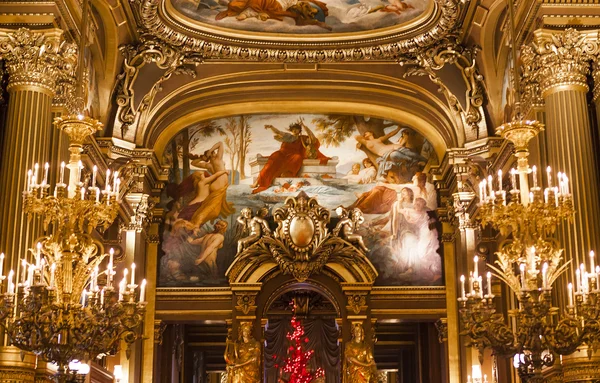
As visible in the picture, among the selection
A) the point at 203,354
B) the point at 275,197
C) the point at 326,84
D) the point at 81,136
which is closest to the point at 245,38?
the point at 326,84

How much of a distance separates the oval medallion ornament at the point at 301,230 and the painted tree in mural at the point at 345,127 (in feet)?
7.00

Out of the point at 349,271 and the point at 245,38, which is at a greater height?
the point at 245,38

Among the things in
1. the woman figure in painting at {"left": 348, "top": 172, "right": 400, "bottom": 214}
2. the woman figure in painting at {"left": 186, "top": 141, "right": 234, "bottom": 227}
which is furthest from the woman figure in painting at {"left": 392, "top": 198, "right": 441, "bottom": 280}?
the woman figure in painting at {"left": 186, "top": 141, "right": 234, "bottom": 227}

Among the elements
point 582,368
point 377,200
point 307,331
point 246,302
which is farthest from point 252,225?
point 582,368

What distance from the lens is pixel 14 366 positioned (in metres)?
11.0

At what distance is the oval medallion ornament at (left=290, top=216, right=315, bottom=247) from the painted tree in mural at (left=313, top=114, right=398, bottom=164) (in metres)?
2.13

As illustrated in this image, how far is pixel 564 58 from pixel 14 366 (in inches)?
338

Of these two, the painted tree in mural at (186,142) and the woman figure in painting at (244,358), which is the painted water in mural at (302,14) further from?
the woman figure in painting at (244,358)

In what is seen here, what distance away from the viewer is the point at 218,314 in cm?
1919

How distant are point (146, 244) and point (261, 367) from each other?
12.1ft

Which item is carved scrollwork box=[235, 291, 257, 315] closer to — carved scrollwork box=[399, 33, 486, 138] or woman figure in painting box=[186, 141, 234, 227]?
woman figure in painting box=[186, 141, 234, 227]

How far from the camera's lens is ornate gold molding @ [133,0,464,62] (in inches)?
692

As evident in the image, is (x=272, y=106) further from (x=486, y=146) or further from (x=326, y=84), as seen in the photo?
(x=486, y=146)

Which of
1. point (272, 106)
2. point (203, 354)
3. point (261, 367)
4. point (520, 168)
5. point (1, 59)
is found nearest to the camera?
point (520, 168)
